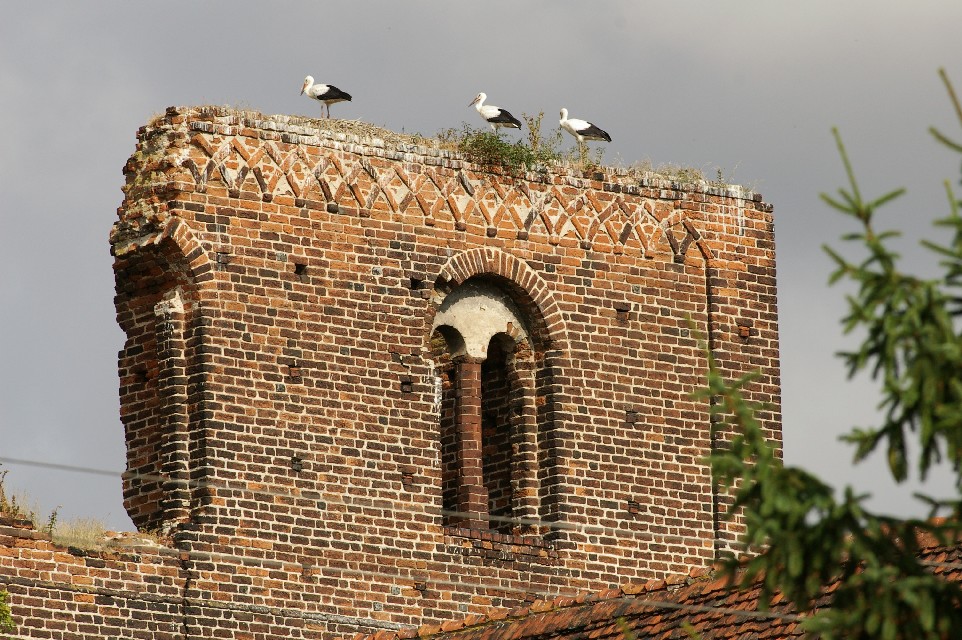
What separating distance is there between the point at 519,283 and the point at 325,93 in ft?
7.92

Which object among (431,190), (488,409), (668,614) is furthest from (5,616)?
(488,409)

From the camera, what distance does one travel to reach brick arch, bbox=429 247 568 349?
71.1 ft

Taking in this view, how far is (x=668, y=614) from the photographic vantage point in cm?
1466

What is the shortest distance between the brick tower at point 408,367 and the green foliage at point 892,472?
11647 millimetres

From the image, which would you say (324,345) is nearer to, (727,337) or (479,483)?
(479,483)

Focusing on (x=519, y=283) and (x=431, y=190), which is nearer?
(x=431, y=190)

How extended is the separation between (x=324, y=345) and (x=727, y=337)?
4.15 meters

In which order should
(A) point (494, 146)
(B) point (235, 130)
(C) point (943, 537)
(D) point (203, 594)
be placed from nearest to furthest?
(C) point (943, 537) < (D) point (203, 594) < (B) point (235, 130) < (A) point (494, 146)

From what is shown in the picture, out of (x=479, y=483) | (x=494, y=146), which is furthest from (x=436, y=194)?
(x=479, y=483)

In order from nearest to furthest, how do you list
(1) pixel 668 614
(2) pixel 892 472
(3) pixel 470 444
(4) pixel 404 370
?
(2) pixel 892 472 → (1) pixel 668 614 → (4) pixel 404 370 → (3) pixel 470 444

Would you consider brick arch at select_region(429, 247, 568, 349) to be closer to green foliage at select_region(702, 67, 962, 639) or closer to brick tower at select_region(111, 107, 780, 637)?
brick tower at select_region(111, 107, 780, 637)

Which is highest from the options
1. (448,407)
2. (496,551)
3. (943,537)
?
(448,407)

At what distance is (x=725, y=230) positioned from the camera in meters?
23.2

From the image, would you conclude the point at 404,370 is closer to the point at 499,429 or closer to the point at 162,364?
the point at 499,429
